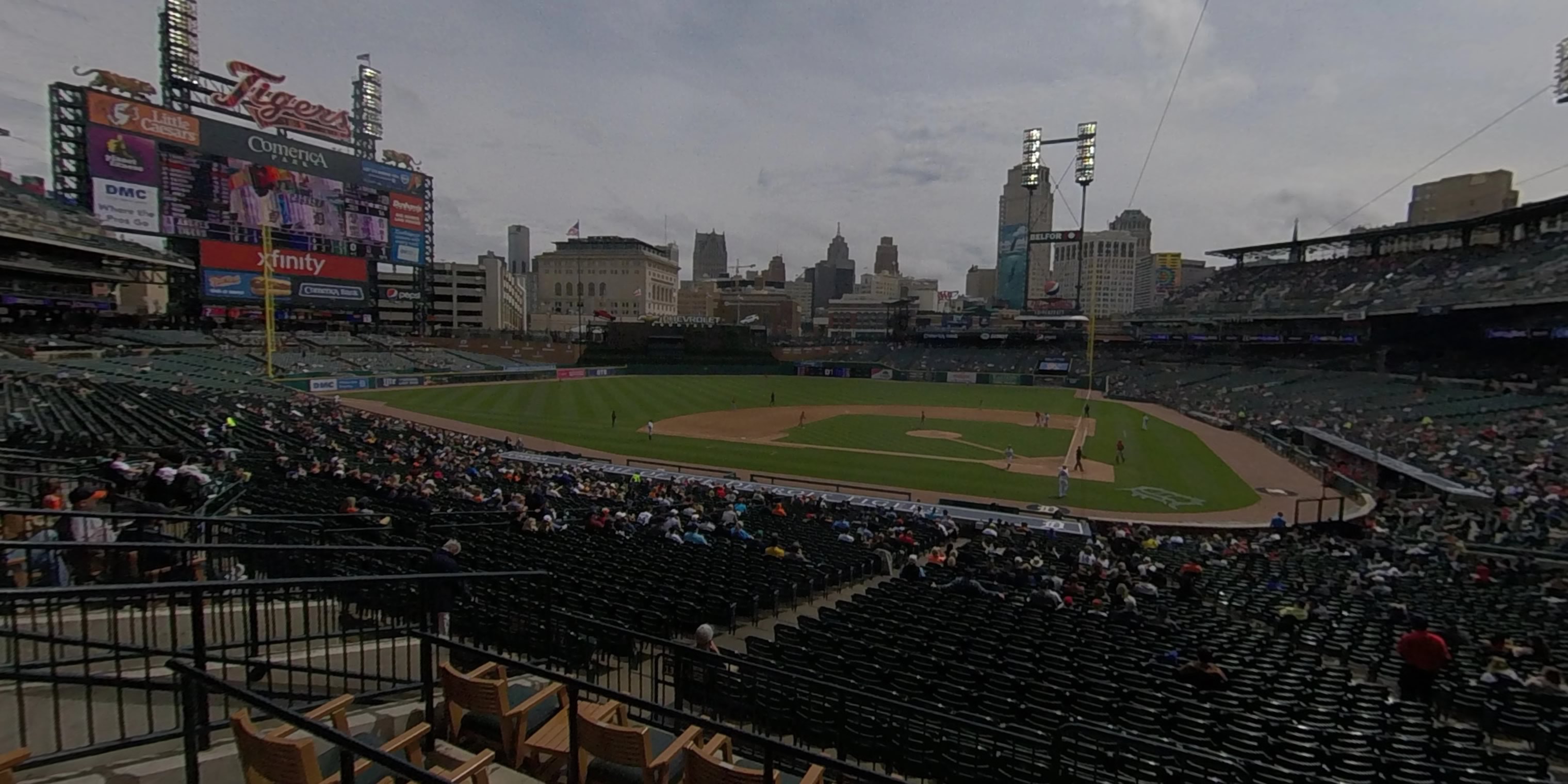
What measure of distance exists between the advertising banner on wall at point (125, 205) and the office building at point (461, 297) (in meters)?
21.9

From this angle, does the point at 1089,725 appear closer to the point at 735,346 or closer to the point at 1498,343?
the point at 1498,343

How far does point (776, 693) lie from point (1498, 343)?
2427 inches

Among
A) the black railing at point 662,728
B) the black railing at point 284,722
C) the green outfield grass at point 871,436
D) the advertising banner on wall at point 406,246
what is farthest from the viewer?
the advertising banner on wall at point 406,246

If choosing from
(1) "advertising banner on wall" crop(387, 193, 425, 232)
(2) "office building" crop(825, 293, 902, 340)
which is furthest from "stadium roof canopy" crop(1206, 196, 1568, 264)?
(1) "advertising banner on wall" crop(387, 193, 425, 232)

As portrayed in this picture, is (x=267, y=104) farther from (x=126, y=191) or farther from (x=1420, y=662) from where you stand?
(x=1420, y=662)

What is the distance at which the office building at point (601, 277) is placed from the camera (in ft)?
496

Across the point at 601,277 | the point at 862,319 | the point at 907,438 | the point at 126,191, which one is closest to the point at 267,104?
the point at 126,191

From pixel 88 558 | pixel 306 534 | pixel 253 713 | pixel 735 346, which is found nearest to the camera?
pixel 253 713

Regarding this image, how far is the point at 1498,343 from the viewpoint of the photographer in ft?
155

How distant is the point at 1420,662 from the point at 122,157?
74.7 m

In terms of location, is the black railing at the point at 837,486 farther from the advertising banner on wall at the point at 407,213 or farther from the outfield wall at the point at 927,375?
the advertising banner on wall at the point at 407,213

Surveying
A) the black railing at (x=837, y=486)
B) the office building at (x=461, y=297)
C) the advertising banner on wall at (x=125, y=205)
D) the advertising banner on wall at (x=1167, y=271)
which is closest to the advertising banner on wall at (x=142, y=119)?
the advertising banner on wall at (x=125, y=205)

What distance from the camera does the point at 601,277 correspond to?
154 meters

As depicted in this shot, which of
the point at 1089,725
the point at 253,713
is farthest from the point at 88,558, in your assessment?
the point at 1089,725
